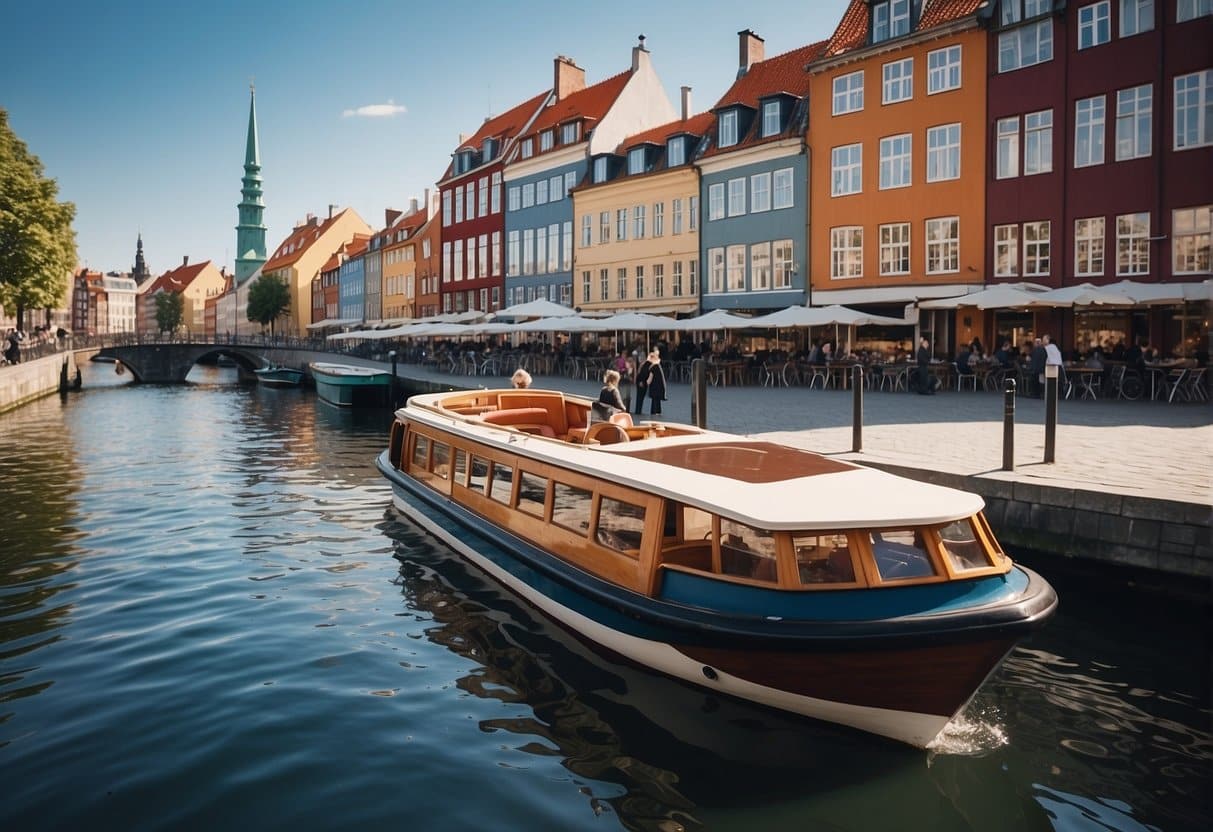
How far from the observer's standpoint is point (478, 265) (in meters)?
57.4

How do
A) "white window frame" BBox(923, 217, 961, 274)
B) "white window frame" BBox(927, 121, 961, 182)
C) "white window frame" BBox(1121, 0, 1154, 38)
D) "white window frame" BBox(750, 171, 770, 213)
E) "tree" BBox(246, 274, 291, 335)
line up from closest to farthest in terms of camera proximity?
1. "white window frame" BBox(1121, 0, 1154, 38)
2. "white window frame" BBox(927, 121, 961, 182)
3. "white window frame" BBox(923, 217, 961, 274)
4. "white window frame" BBox(750, 171, 770, 213)
5. "tree" BBox(246, 274, 291, 335)

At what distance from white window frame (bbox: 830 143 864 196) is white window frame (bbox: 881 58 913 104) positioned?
5.98 feet

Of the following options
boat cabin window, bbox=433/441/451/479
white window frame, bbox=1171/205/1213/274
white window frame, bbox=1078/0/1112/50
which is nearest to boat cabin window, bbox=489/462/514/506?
boat cabin window, bbox=433/441/451/479

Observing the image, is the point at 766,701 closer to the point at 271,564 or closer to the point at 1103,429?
the point at 271,564

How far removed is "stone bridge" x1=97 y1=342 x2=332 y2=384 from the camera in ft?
197

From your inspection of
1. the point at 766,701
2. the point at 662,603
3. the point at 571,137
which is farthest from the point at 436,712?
the point at 571,137

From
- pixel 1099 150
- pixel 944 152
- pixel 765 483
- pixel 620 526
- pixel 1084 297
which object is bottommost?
pixel 620 526

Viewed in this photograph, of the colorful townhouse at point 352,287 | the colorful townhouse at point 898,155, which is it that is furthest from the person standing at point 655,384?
the colorful townhouse at point 352,287

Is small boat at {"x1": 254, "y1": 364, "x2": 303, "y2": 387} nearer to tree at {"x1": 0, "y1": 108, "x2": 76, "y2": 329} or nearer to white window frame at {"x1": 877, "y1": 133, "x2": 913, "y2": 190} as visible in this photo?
tree at {"x1": 0, "y1": 108, "x2": 76, "y2": 329}

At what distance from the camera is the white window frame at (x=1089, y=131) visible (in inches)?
1059

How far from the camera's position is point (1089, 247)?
27.3 metres

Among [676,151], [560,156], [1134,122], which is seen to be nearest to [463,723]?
[1134,122]

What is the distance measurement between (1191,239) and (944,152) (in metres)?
7.84

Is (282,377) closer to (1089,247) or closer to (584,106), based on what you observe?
(584,106)
